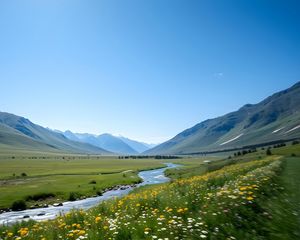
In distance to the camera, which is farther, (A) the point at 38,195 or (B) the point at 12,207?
(A) the point at 38,195

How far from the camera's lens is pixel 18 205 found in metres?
47.0

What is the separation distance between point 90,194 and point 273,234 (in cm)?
Answer: 5790

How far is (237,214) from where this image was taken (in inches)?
274

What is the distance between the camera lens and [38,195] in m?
56.4

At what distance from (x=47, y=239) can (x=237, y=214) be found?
5317 millimetres

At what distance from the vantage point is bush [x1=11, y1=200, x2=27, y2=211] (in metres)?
46.2

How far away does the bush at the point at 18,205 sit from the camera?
152 ft

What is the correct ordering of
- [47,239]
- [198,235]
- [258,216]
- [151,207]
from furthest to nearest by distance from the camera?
[151,207]
[47,239]
[258,216]
[198,235]

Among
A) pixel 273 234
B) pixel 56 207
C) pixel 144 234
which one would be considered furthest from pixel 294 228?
pixel 56 207

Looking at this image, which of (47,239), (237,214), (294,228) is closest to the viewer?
(294,228)

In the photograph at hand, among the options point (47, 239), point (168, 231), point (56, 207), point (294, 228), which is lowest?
point (56, 207)

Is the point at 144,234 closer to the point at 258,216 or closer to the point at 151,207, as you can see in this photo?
the point at 258,216

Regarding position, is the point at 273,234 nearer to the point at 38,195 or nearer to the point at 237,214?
the point at 237,214

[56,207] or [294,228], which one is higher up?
[294,228]
